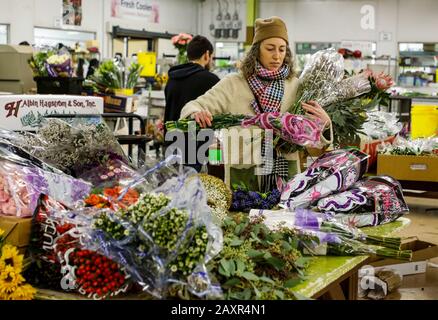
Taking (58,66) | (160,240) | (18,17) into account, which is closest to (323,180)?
(160,240)

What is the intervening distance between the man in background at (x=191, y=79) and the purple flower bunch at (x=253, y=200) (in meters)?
2.48

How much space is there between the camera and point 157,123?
30.3ft

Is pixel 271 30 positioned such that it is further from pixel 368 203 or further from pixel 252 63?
pixel 368 203

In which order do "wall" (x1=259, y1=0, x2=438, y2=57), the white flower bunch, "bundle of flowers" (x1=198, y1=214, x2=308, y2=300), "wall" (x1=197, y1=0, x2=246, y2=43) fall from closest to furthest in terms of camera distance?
1. "bundle of flowers" (x1=198, y1=214, x2=308, y2=300)
2. the white flower bunch
3. "wall" (x1=259, y1=0, x2=438, y2=57)
4. "wall" (x1=197, y1=0, x2=246, y2=43)

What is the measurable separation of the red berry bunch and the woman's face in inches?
66.9

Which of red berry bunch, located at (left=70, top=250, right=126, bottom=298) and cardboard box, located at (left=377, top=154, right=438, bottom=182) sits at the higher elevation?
red berry bunch, located at (left=70, top=250, right=126, bottom=298)

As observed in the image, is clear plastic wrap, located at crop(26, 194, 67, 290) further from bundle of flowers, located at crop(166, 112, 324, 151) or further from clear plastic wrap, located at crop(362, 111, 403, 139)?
clear plastic wrap, located at crop(362, 111, 403, 139)

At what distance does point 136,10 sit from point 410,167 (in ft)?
38.3

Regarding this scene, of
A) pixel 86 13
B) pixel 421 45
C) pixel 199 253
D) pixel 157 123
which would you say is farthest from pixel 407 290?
pixel 421 45

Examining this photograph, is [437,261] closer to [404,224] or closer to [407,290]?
[407,290]

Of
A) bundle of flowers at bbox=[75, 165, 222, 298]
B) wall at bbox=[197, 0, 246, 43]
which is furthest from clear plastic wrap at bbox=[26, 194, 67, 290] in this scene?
wall at bbox=[197, 0, 246, 43]

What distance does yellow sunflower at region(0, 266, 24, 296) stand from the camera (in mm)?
1604

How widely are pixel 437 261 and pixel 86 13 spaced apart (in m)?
11.8

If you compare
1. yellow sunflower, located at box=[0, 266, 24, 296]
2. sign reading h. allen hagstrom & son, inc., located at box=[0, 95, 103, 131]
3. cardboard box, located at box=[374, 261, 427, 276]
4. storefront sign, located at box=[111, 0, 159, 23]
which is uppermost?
storefront sign, located at box=[111, 0, 159, 23]
